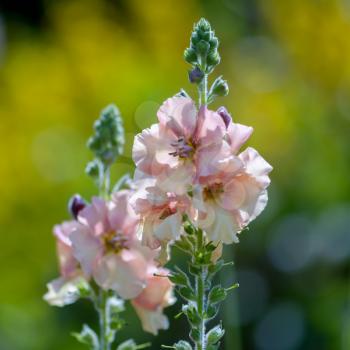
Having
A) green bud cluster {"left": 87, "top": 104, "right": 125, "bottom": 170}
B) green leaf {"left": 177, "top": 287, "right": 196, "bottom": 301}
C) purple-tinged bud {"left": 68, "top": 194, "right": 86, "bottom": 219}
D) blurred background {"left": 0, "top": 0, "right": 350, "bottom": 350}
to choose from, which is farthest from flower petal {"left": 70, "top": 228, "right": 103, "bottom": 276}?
blurred background {"left": 0, "top": 0, "right": 350, "bottom": 350}

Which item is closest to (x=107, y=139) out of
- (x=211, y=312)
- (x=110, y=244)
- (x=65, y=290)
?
(x=110, y=244)

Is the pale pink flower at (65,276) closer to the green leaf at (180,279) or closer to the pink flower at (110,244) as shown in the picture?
the pink flower at (110,244)

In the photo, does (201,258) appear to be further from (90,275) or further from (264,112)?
(264,112)

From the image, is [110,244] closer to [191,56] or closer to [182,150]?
[182,150]

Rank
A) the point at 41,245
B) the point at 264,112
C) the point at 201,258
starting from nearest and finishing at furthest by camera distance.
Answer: the point at 201,258
the point at 41,245
the point at 264,112

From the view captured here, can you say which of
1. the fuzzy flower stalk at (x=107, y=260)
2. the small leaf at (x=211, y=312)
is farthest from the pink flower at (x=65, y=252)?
the small leaf at (x=211, y=312)

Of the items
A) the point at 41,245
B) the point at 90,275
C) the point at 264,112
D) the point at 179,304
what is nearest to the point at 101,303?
the point at 90,275
